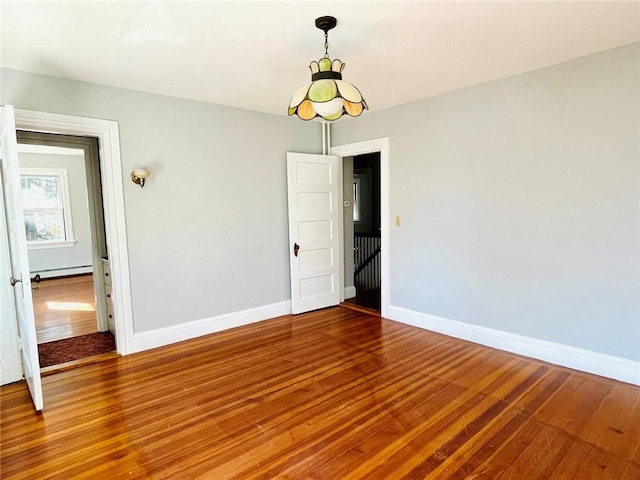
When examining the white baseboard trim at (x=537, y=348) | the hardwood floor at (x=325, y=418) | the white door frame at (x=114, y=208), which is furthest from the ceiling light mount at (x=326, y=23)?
the white baseboard trim at (x=537, y=348)

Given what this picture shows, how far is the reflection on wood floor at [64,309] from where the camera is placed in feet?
14.3

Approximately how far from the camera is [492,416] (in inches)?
95.2

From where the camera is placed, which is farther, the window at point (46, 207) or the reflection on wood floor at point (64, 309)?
the window at point (46, 207)

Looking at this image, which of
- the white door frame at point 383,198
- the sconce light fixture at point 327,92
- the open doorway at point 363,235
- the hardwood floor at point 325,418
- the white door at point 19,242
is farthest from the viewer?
the open doorway at point 363,235

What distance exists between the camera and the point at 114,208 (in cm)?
344

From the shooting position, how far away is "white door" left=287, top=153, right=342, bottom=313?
4.66 meters

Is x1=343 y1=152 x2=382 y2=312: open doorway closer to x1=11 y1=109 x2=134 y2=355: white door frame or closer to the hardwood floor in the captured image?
the hardwood floor

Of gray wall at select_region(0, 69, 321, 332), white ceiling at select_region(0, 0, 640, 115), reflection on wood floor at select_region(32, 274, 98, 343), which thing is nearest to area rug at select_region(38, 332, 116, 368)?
reflection on wood floor at select_region(32, 274, 98, 343)

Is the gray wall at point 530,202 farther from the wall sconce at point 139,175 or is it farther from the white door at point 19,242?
the white door at point 19,242

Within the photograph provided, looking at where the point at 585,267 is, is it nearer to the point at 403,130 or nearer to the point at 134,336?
the point at 403,130

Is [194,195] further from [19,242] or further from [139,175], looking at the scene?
[19,242]

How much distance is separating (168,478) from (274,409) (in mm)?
802

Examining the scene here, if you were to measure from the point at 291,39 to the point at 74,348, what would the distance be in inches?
144

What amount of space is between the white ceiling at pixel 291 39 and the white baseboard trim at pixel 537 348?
239 centimetres
